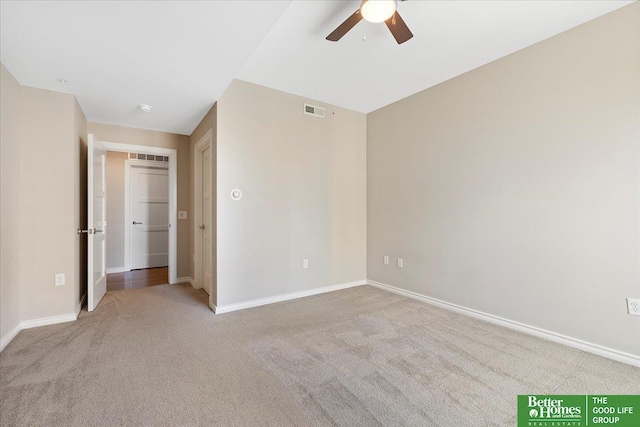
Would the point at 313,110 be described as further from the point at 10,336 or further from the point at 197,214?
the point at 10,336

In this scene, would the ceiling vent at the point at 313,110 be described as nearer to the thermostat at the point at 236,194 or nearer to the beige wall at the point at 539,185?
the beige wall at the point at 539,185

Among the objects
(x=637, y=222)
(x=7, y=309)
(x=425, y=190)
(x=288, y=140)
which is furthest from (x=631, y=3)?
(x=7, y=309)

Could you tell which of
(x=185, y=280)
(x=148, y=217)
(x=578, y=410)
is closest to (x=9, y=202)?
(x=185, y=280)

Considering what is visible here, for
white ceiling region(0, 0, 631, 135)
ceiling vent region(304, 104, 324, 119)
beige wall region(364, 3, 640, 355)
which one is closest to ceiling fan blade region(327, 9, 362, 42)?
white ceiling region(0, 0, 631, 135)

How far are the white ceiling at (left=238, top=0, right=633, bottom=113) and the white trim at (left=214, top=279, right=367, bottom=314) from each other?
2668 millimetres

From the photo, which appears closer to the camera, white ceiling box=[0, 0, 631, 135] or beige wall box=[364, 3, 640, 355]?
white ceiling box=[0, 0, 631, 135]

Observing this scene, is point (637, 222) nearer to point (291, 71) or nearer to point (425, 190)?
point (425, 190)

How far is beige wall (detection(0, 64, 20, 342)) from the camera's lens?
2314 millimetres

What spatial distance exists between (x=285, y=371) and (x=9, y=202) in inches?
114

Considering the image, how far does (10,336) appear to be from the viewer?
2.41m

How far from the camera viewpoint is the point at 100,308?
3.25 m

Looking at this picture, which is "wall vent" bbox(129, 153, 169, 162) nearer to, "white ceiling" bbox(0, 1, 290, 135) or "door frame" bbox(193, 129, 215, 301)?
"door frame" bbox(193, 129, 215, 301)

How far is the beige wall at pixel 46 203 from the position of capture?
271cm

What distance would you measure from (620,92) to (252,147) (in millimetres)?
3400
